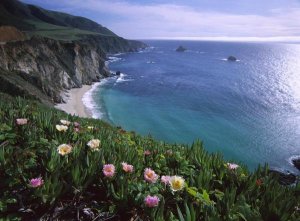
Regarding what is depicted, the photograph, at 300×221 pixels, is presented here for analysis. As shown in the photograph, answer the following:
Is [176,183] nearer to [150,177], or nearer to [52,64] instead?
Answer: [150,177]

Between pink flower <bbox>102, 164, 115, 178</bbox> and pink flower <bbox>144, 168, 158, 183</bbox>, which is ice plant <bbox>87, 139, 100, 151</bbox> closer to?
pink flower <bbox>102, 164, 115, 178</bbox>

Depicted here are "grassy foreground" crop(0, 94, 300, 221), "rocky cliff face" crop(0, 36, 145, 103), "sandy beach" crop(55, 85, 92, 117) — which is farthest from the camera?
"rocky cliff face" crop(0, 36, 145, 103)

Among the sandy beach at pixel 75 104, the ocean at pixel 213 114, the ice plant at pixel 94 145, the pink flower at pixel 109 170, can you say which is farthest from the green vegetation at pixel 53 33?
the pink flower at pixel 109 170

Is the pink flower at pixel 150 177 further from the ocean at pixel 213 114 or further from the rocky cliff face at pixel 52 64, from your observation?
the rocky cliff face at pixel 52 64

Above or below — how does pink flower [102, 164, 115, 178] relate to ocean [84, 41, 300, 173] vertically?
above

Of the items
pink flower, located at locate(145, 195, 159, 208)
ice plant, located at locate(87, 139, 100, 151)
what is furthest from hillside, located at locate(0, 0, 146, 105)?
pink flower, located at locate(145, 195, 159, 208)

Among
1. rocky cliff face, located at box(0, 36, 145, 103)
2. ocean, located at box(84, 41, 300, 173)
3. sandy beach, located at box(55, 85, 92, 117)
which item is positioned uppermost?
rocky cliff face, located at box(0, 36, 145, 103)
